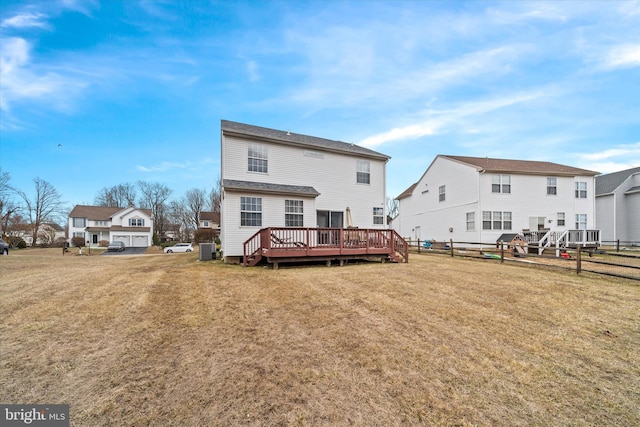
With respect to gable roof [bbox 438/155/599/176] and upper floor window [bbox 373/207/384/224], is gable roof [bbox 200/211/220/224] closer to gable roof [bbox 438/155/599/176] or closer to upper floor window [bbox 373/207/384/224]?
upper floor window [bbox 373/207/384/224]

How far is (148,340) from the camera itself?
3979 millimetres

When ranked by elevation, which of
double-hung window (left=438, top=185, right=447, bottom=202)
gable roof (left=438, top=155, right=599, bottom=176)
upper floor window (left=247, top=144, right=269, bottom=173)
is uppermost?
gable roof (left=438, top=155, right=599, bottom=176)

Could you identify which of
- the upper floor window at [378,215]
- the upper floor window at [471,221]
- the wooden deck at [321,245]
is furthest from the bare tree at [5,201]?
the upper floor window at [471,221]

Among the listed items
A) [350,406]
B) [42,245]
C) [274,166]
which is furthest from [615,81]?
[42,245]

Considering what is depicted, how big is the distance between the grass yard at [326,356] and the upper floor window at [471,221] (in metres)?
13.1

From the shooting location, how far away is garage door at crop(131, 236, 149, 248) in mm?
42019

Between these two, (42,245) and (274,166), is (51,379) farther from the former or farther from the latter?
(42,245)

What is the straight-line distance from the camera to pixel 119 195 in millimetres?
55312

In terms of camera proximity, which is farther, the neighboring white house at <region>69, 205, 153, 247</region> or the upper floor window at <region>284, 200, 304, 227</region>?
the neighboring white house at <region>69, 205, 153, 247</region>

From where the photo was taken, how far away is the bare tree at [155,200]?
2100 inches

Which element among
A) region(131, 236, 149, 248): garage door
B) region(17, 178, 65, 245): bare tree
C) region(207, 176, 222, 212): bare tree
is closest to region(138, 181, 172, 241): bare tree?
region(207, 176, 222, 212): bare tree

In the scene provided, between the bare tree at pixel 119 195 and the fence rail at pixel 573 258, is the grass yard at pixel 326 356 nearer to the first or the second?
the fence rail at pixel 573 258

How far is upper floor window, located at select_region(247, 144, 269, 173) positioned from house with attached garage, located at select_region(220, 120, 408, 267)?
51 millimetres

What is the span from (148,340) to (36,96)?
16581 millimetres
